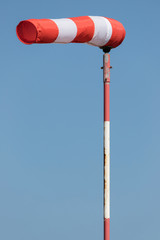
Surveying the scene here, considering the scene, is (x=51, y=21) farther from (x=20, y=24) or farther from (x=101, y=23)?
(x=101, y=23)

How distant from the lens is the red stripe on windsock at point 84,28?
6.30 meters

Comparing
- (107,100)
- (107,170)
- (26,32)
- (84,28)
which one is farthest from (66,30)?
(107,170)

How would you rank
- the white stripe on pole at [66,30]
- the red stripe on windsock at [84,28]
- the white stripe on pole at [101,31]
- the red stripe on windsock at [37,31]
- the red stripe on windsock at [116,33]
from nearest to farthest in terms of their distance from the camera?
A: the red stripe on windsock at [37,31]
the white stripe on pole at [66,30]
the red stripe on windsock at [84,28]
the white stripe on pole at [101,31]
the red stripe on windsock at [116,33]

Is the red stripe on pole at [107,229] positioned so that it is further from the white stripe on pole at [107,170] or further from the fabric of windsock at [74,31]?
the fabric of windsock at [74,31]

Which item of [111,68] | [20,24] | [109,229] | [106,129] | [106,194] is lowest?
[109,229]

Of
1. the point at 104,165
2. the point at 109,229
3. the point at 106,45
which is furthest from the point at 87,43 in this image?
the point at 109,229

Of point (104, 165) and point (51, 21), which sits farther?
point (104, 165)

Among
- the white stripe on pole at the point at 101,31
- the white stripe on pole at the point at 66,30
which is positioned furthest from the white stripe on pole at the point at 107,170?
the white stripe on pole at the point at 66,30

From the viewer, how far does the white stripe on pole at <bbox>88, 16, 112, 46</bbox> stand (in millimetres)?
6512

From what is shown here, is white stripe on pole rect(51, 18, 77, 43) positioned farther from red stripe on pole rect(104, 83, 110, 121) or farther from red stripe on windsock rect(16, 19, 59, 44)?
red stripe on pole rect(104, 83, 110, 121)

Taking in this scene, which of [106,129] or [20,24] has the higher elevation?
[20,24]

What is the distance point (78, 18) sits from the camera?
636 centimetres

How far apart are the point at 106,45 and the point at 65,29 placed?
795 millimetres

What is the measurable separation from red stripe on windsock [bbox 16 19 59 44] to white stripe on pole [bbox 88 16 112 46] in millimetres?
668
